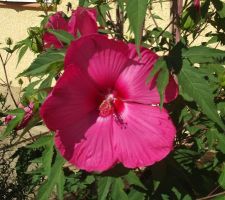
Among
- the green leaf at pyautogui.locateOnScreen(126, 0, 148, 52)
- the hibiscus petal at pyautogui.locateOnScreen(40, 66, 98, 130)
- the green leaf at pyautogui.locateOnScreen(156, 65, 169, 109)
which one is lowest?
the hibiscus petal at pyautogui.locateOnScreen(40, 66, 98, 130)

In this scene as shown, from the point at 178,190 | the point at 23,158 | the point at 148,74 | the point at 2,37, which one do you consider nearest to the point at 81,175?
the point at 178,190

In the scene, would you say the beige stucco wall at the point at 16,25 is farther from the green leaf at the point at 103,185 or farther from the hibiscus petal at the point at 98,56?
the hibiscus petal at the point at 98,56

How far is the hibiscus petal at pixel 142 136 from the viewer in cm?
108

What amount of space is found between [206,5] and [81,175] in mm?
754

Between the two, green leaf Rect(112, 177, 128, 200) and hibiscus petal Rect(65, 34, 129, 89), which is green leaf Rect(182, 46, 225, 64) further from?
green leaf Rect(112, 177, 128, 200)

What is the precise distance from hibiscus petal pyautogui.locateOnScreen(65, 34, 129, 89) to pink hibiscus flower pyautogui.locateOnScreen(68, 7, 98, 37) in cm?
12

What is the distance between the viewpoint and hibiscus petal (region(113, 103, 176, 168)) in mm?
1080

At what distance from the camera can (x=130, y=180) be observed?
49.6 inches

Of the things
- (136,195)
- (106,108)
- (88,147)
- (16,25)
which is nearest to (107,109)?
(106,108)

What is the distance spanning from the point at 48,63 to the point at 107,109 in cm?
20

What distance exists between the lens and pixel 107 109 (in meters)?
1.18

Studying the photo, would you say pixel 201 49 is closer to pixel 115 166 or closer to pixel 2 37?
pixel 115 166

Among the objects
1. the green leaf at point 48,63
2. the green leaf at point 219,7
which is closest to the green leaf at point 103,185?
the green leaf at point 48,63

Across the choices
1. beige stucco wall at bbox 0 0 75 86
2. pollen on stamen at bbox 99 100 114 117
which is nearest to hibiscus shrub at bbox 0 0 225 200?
pollen on stamen at bbox 99 100 114 117
